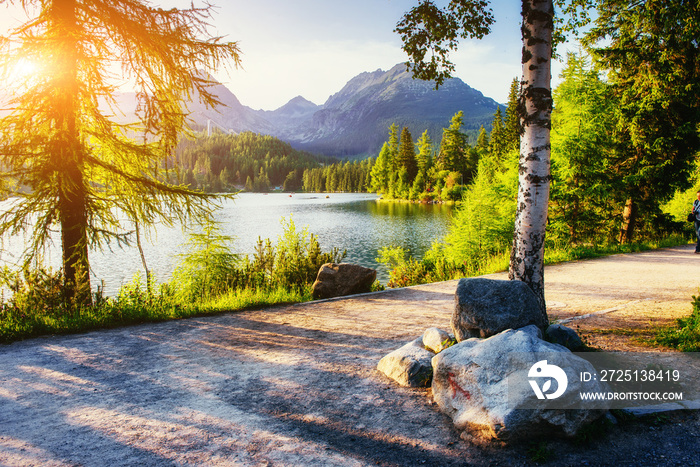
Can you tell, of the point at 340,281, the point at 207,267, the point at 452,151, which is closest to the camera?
the point at 340,281

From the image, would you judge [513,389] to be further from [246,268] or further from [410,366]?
[246,268]

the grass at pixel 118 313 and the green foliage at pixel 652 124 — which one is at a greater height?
the green foliage at pixel 652 124

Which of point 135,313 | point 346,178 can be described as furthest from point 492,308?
point 346,178

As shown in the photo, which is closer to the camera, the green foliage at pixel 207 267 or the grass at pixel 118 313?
the grass at pixel 118 313

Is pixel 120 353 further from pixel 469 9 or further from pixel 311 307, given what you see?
pixel 469 9

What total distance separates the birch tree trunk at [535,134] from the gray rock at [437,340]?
1.30 meters

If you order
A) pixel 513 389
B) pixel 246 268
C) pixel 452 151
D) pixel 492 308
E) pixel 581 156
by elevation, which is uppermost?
pixel 452 151

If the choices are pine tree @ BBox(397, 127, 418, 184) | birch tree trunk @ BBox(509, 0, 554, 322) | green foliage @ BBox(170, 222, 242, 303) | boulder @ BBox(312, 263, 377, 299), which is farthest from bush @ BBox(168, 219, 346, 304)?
pine tree @ BBox(397, 127, 418, 184)

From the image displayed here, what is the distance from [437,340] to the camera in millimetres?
4758

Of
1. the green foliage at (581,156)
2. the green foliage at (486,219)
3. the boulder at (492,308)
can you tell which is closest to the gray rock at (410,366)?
the boulder at (492,308)

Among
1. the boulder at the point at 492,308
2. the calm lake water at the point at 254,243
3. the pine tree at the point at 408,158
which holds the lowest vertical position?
the calm lake water at the point at 254,243

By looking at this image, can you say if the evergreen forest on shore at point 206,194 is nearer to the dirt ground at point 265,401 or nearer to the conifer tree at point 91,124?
the conifer tree at point 91,124

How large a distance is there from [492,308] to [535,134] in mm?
2254

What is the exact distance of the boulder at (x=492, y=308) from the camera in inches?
167
